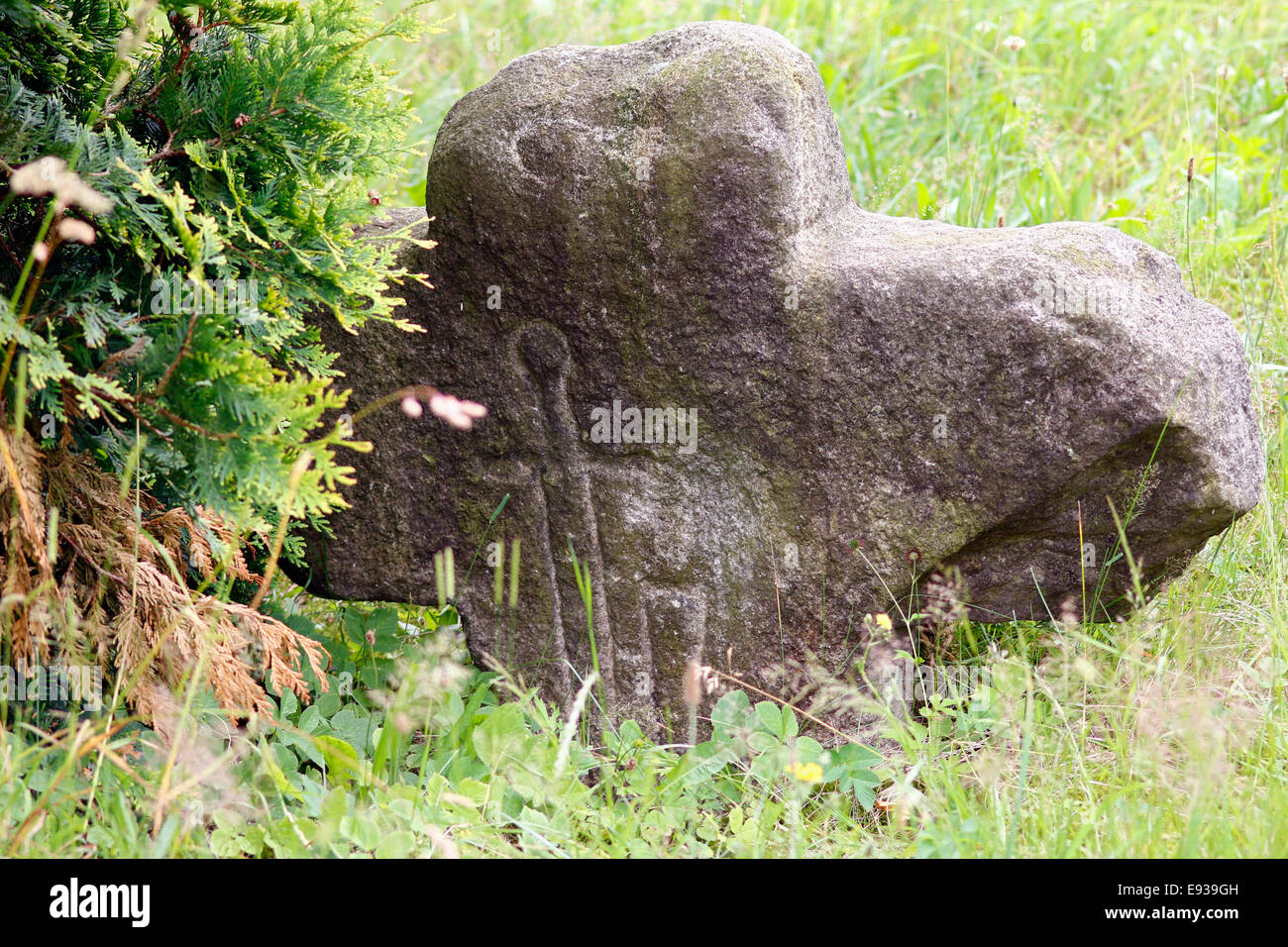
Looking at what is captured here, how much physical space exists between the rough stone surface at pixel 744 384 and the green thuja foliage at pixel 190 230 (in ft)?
0.99

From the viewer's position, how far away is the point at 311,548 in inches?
117

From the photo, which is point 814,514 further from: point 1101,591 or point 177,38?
point 177,38

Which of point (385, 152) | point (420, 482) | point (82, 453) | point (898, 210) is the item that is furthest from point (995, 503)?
point (898, 210)

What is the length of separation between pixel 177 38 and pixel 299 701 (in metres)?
1.64

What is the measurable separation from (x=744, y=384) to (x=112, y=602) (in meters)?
1.51

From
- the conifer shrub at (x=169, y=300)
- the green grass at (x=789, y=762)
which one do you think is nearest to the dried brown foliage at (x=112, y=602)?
the conifer shrub at (x=169, y=300)

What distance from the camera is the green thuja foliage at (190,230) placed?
220cm

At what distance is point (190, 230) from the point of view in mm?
2432

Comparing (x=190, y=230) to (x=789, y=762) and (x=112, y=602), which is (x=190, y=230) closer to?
(x=112, y=602)

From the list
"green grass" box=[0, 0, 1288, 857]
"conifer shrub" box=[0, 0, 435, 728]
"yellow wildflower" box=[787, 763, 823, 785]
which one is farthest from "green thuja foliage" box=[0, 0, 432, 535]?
"yellow wildflower" box=[787, 763, 823, 785]

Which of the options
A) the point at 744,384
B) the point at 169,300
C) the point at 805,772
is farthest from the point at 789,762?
the point at 169,300

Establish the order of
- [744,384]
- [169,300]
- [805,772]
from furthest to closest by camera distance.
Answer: [744,384] < [169,300] < [805,772]

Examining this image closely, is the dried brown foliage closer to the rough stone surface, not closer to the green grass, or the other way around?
the green grass

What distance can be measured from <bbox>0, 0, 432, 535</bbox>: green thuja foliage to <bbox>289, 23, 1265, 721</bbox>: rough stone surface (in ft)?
0.99
